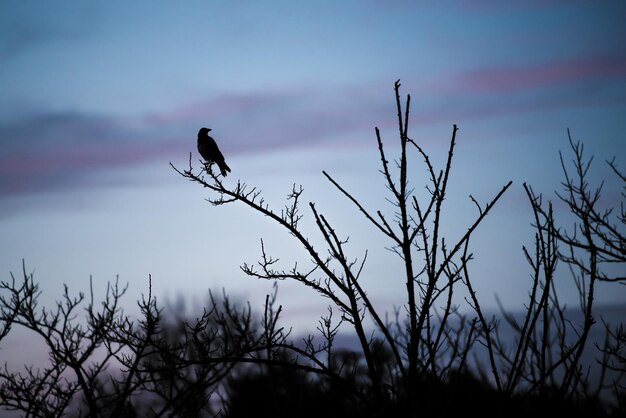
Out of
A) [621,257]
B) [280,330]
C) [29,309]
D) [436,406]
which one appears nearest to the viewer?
[436,406]

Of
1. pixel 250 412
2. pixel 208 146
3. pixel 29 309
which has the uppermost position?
pixel 208 146

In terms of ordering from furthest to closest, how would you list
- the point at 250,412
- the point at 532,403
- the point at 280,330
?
the point at 250,412 → the point at 280,330 → the point at 532,403

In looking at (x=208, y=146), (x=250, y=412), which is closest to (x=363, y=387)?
(x=208, y=146)

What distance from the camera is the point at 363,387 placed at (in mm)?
4277

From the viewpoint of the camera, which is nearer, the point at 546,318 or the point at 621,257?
the point at 546,318

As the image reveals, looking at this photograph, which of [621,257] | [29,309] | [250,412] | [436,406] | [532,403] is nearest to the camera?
[532,403]

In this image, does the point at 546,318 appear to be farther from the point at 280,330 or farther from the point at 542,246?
the point at 280,330

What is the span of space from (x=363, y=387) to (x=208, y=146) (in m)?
10.6

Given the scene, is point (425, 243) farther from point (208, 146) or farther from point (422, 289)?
point (208, 146)

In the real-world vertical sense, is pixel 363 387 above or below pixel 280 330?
below

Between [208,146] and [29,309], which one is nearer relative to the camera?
[29,309]

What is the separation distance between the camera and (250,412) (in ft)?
90.5

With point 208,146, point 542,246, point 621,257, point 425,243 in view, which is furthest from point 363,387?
point 208,146

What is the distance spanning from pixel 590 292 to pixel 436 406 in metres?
1.19
